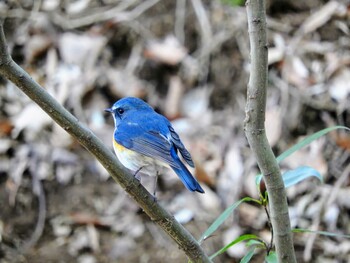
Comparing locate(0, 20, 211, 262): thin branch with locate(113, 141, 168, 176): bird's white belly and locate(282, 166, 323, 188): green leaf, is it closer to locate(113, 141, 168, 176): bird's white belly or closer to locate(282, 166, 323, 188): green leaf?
locate(282, 166, 323, 188): green leaf

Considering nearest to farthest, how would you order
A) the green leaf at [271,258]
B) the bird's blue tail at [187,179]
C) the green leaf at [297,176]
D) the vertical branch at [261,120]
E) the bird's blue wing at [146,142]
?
1. the vertical branch at [261,120]
2. the green leaf at [271,258]
3. the green leaf at [297,176]
4. the bird's blue tail at [187,179]
5. the bird's blue wing at [146,142]

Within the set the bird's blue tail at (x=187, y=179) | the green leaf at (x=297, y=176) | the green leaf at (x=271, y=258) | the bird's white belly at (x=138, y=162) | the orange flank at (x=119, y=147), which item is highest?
the orange flank at (x=119, y=147)

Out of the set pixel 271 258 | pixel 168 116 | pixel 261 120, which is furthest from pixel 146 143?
pixel 168 116

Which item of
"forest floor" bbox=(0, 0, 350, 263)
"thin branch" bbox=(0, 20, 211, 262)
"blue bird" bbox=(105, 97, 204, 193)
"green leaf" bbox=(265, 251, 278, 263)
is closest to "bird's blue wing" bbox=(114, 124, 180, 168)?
"blue bird" bbox=(105, 97, 204, 193)

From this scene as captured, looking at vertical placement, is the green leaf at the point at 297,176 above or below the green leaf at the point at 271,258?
above

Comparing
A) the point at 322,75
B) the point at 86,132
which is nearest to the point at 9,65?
the point at 86,132

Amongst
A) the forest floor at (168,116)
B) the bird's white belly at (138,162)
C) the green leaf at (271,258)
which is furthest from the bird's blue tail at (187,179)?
the forest floor at (168,116)

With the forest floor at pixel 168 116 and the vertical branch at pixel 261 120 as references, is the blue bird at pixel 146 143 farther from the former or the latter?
the forest floor at pixel 168 116
